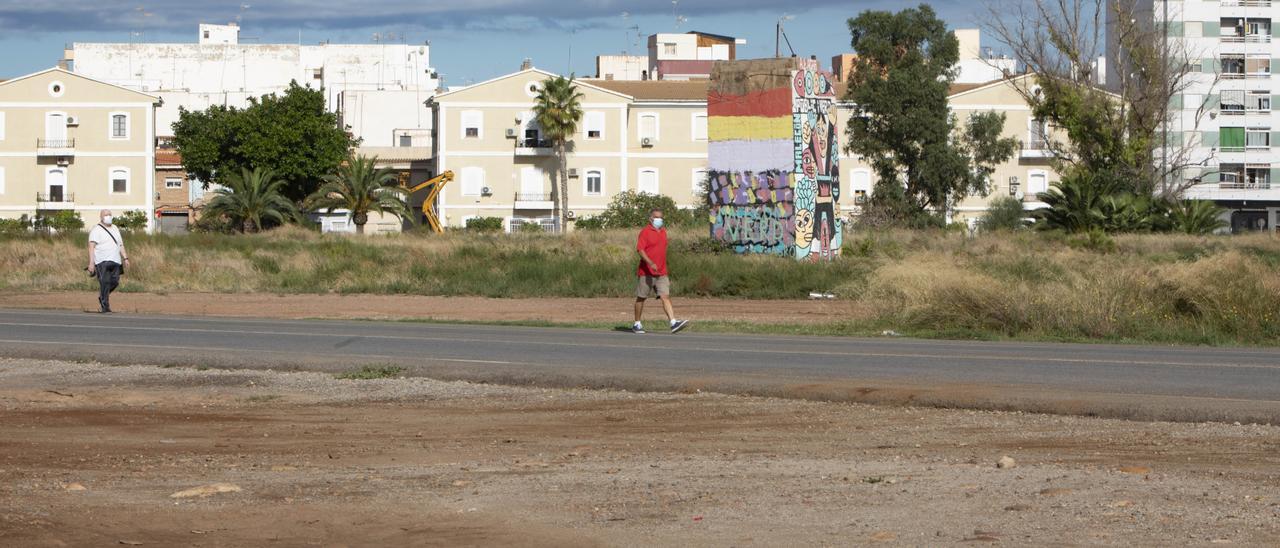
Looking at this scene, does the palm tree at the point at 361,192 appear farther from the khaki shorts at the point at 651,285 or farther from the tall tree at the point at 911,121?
the khaki shorts at the point at 651,285

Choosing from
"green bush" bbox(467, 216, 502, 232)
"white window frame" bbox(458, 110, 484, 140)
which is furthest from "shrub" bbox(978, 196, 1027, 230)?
"white window frame" bbox(458, 110, 484, 140)

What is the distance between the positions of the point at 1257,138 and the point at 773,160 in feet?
195

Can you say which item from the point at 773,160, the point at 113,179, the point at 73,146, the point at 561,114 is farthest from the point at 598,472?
the point at 113,179

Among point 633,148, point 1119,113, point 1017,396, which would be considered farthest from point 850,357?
point 633,148

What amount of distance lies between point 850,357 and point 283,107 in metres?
69.4

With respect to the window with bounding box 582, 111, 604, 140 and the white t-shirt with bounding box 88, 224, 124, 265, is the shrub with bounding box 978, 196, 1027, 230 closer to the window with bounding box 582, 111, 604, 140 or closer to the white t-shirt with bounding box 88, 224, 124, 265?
the window with bounding box 582, 111, 604, 140

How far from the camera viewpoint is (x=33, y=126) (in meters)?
81.1

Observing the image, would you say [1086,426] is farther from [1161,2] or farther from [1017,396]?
[1161,2]

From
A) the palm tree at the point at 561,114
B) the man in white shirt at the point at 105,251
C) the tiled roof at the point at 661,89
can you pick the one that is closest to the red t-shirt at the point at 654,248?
the man in white shirt at the point at 105,251

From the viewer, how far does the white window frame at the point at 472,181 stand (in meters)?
80.7

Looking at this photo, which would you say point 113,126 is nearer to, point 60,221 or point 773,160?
point 60,221

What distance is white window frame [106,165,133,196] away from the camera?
8219cm

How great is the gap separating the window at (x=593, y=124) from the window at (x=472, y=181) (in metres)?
6.34

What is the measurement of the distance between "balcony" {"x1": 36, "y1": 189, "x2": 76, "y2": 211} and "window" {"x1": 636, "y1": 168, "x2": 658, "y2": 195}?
106 feet
